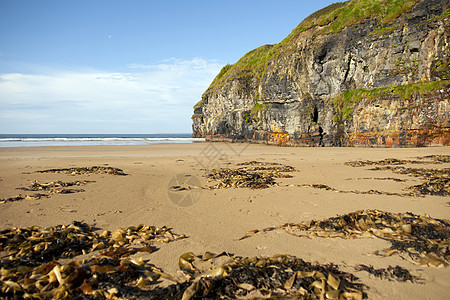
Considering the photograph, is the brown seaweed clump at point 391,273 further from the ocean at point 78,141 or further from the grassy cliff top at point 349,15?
the ocean at point 78,141

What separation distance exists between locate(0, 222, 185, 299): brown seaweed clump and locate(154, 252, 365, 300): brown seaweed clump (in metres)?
0.31

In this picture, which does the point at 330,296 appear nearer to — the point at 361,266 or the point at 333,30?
the point at 361,266

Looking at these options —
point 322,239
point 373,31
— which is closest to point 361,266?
point 322,239

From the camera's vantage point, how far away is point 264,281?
7.25 feet

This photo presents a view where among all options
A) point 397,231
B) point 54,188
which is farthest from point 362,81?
point 54,188

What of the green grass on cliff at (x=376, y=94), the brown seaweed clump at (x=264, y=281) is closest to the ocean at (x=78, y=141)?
the green grass on cliff at (x=376, y=94)

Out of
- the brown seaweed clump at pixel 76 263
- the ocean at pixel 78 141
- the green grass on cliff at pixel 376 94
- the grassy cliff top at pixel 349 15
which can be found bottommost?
the brown seaweed clump at pixel 76 263

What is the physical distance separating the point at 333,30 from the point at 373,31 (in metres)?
4.47

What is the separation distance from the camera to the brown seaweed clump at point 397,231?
267 cm

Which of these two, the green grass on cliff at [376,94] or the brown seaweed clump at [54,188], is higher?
the green grass on cliff at [376,94]

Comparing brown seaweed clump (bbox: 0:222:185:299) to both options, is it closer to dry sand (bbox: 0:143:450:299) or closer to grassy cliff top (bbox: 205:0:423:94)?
dry sand (bbox: 0:143:450:299)

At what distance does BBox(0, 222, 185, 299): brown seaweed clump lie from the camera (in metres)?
2.04

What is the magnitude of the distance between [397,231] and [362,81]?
79.5 ft

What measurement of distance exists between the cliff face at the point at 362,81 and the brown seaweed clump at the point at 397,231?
63.5 feet
